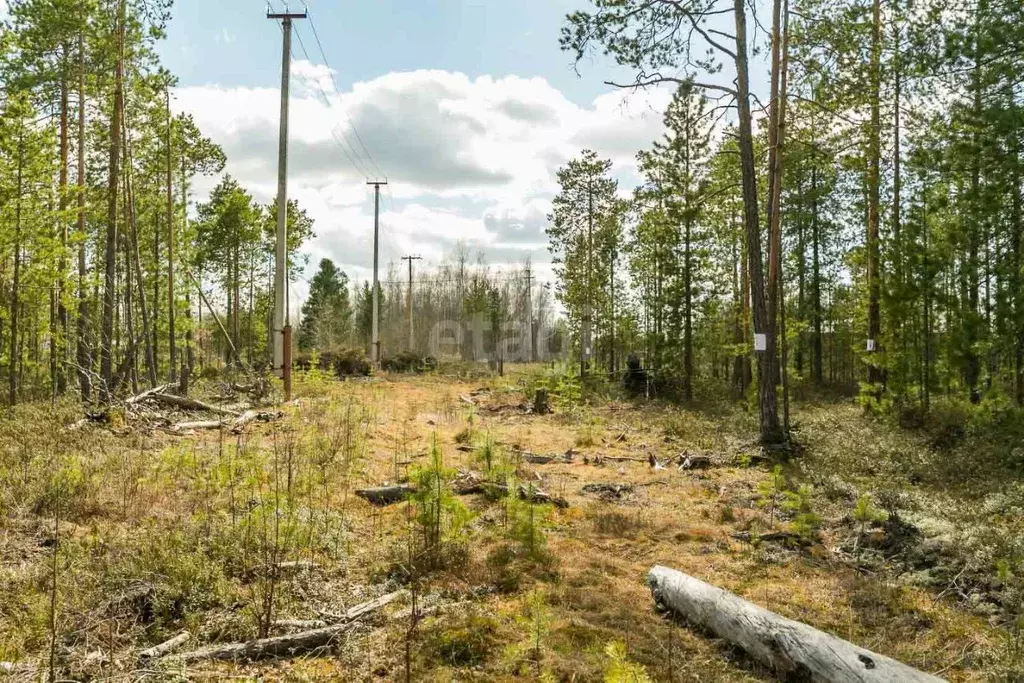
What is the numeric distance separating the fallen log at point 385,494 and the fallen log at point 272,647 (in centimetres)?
342

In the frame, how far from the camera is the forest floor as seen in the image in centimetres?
415

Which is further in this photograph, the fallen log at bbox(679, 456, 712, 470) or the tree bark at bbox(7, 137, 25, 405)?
the tree bark at bbox(7, 137, 25, 405)

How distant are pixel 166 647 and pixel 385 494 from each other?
410cm

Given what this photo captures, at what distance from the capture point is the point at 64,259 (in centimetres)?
1485

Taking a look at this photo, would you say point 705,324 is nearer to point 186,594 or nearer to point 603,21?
point 603,21

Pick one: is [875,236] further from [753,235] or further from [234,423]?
[234,423]

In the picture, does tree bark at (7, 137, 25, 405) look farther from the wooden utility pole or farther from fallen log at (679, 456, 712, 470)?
fallen log at (679, 456, 712, 470)

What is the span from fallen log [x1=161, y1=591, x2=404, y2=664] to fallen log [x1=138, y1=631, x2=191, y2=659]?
0.13m

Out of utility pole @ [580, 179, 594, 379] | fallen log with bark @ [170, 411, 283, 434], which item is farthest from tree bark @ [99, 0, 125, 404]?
utility pole @ [580, 179, 594, 379]

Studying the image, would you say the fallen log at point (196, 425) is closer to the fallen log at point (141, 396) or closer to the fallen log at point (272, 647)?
the fallen log at point (141, 396)

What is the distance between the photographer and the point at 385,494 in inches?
316

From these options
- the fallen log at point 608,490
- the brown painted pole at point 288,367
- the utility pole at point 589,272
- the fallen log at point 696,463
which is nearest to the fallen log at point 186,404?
the brown painted pole at point 288,367

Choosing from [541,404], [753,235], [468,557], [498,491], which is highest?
[753,235]

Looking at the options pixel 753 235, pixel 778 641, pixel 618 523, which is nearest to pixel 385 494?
pixel 618 523
